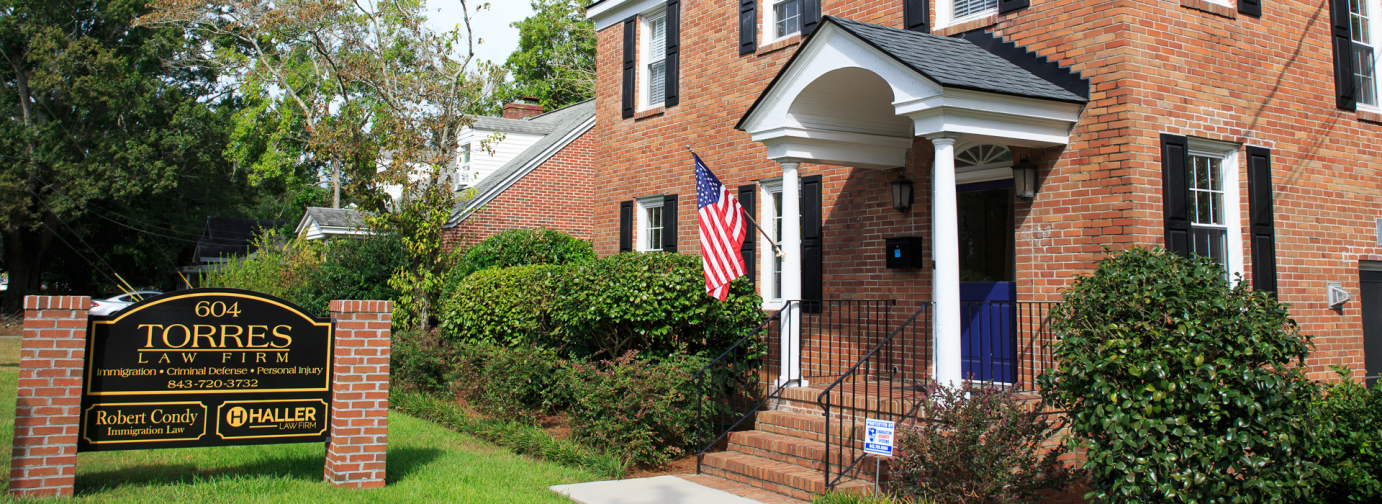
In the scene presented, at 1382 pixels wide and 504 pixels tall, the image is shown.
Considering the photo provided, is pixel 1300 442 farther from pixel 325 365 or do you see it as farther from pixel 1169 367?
pixel 325 365

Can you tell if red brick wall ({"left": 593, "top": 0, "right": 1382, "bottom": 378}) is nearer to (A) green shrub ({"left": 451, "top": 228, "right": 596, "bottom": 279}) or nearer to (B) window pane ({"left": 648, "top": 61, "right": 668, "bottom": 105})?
(B) window pane ({"left": 648, "top": 61, "right": 668, "bottom": 105})

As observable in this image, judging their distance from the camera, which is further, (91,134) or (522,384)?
(91,134)

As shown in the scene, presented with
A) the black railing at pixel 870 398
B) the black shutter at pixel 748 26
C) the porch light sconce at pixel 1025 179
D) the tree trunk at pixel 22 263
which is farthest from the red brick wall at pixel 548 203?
the tree trunk at pixel 22 263

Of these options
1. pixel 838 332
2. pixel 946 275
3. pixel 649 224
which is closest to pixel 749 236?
pixel 838 332

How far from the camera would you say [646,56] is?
13.3 m

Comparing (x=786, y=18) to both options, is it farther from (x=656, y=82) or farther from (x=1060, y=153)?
(x=1060, y=153)

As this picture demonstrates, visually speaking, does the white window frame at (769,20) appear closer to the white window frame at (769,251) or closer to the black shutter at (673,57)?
the black shutter at (673,57)

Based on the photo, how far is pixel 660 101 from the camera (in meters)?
13.1

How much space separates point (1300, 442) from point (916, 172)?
461cm

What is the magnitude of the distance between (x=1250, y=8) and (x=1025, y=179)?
9.26 feet

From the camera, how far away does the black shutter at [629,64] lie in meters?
13.3

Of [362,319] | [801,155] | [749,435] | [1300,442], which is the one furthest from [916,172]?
[362,319]

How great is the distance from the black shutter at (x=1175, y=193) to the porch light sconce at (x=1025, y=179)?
101 cm

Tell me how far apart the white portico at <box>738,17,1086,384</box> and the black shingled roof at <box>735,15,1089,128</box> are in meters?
0.01
